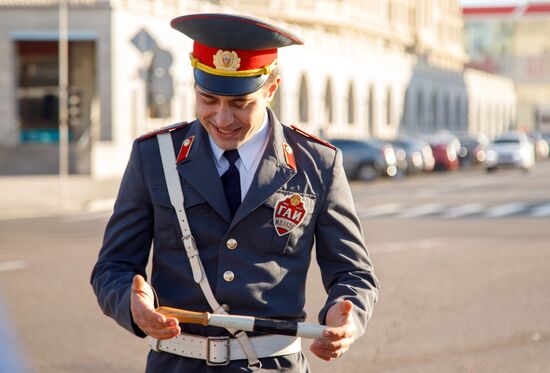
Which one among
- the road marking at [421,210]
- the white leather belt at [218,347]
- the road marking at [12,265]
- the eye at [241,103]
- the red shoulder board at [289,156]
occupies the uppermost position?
the eye at [241,103]

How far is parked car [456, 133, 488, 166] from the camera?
2306 inches

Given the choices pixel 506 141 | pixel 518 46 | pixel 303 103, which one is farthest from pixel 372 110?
pixel 518 46

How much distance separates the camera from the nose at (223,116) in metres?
3.57

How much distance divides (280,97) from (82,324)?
54040 millimetres

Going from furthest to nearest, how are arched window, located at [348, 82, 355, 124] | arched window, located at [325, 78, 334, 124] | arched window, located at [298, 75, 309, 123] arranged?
arched window, located at [348, 82, 355, 124] → arched window, located at [325, 78, 334, 124] → arched window, located at [298, 75, 309, 123]

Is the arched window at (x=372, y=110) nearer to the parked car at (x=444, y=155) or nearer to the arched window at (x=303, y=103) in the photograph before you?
the arched window at (x=303, y=103)

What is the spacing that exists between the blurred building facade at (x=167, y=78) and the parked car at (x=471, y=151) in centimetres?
635

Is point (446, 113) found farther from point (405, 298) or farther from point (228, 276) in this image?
point (228, 276)

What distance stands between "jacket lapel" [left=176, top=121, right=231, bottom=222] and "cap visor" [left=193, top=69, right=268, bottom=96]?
177 millimetres

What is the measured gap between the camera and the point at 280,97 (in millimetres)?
64000

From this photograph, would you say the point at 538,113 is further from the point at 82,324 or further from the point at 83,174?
the point at 82,324

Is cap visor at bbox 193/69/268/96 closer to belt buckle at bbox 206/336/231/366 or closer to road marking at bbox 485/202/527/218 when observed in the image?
belt buckle at bbox 206/336/231/366

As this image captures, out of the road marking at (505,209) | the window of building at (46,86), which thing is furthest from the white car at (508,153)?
the road marking at (505,209)

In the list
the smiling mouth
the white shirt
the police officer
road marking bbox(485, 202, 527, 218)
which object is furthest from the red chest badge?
road marking bbox(485, 202, 527, 218)
